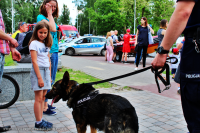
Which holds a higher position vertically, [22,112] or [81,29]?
[81,29]

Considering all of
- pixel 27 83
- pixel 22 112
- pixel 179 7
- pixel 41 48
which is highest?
pixel 179 7

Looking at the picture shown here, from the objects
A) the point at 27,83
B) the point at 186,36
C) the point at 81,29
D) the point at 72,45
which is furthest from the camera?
the point at 81,29

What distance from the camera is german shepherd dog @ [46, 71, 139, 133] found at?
2.21m

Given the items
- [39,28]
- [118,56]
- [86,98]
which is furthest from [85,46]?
[86,98]

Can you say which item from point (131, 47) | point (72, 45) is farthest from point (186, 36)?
point (72, 45)

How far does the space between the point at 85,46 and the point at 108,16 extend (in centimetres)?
2545

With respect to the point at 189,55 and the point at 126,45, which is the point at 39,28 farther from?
the point at 126,45

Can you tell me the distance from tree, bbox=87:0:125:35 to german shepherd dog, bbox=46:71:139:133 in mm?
40941

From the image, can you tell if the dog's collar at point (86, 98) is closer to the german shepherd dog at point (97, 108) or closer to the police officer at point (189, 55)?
the german shepherd dog at point (97, 108)

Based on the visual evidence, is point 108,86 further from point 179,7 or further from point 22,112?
point 179,7

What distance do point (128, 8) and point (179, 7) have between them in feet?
140

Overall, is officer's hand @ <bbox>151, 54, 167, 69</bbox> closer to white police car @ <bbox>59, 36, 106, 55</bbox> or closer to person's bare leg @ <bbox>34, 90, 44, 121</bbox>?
person's bare leg @ <bbox>34, 90, 44, 121</bbox>

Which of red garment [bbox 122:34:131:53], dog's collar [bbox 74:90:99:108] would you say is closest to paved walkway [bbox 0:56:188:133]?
dog's collar [bbox 74:90:99:108]

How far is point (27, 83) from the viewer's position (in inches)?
201
